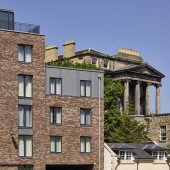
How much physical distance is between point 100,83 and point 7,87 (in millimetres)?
11857

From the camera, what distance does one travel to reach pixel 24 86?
64.6 metres

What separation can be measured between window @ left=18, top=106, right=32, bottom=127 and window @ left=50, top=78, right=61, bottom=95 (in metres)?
3.48

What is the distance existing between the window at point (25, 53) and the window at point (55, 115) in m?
6.00

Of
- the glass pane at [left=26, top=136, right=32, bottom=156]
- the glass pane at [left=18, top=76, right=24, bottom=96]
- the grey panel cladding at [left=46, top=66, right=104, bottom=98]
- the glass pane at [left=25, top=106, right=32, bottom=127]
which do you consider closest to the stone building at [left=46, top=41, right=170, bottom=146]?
the grey panel cladding at [left=46, top=66, right=104, bottom=98]

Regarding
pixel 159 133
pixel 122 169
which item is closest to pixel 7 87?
pixel 122 169

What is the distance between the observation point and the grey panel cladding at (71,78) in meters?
66.7

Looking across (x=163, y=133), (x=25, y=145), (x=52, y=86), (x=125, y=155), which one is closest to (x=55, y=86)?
(x=52, y=86)

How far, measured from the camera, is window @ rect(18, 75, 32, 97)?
64.1m

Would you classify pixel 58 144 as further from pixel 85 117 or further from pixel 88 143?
pixel 85 117

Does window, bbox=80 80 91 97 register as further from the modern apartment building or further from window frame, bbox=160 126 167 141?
window frame, bbox=160 126 167 141

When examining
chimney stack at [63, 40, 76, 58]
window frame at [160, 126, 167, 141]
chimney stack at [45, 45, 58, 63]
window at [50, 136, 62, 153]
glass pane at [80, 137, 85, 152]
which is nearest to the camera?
window at [50, 136, 62, 153]

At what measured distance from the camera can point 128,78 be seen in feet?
410

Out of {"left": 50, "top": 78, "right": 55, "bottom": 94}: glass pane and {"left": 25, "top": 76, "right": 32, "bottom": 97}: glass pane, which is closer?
{"left": 25, "top": 76, "right": 32, "bottom": 97}: glass pane

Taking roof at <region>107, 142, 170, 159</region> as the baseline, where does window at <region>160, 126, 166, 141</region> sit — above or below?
above
